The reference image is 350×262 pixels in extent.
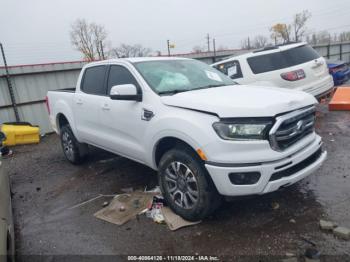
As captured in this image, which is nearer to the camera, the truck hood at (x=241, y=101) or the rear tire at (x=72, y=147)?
the truck hood at (x=241, y=101)

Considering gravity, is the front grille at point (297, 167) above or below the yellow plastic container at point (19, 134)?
above

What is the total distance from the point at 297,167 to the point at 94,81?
3.43 metres

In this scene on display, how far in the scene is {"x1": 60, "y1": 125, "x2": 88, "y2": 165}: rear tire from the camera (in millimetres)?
5723

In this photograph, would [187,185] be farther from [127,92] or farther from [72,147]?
[72,147]

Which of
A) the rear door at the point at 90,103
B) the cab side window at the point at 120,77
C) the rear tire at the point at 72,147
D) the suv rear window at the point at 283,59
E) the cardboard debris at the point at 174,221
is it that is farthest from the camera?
the suv rear window at the point at 283,59

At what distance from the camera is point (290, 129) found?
2996mm

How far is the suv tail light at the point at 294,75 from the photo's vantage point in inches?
267

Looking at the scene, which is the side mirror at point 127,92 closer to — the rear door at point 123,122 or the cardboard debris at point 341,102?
the rear door at point 123,122

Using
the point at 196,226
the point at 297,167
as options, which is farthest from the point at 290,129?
the point at 196,226

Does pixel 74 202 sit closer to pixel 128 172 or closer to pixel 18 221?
pixel 18 221

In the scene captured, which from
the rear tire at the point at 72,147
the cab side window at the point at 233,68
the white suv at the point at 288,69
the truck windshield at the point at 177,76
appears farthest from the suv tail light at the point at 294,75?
the rear tire at the point at 72,147

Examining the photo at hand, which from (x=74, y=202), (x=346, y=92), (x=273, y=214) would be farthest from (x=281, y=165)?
(x=346, y=92)

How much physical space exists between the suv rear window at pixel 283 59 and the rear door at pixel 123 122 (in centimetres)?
407

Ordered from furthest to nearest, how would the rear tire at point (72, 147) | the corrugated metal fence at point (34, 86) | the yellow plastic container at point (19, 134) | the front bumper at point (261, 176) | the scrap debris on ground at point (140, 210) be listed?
the corrugated metal fence at point (34, 86)
the yellow plastic container at point (19, 134)
the rear tire at point (72, 147)
the scrap debris on ground at point (140, 210)
the front bumper at point (261, 176)
